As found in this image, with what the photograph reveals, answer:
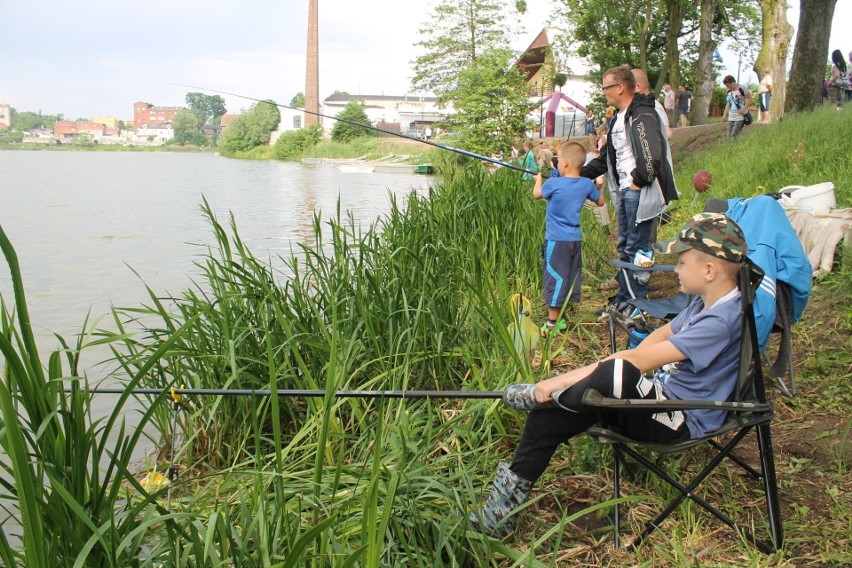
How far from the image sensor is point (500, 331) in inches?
118

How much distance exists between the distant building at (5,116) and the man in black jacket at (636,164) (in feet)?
348

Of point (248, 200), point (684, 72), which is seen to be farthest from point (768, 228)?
point (684, 72)

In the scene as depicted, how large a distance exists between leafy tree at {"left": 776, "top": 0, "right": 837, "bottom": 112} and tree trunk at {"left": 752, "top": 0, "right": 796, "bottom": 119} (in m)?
3.33

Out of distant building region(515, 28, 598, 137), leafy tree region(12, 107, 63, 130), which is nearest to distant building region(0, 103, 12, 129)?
leafy tree region(12, 107, 63, 130)

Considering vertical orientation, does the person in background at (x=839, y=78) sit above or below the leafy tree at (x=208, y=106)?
below

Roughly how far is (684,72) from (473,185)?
29.0 meters

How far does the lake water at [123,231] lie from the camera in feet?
27.8

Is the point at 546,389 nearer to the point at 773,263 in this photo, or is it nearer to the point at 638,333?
the point at 773,263

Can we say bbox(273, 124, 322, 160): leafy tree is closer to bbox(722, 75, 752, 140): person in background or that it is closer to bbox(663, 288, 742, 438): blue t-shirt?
bbox(722, 75, 752, 140): person in background

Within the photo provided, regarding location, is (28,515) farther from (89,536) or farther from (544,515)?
(544,515)

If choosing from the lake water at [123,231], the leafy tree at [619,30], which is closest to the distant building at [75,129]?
the lake water at [123,231]

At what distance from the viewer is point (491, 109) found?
91.1 ft

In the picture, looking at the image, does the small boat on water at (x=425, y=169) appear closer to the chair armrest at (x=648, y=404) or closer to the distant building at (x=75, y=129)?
the chair armrest at (x=648, y=404)

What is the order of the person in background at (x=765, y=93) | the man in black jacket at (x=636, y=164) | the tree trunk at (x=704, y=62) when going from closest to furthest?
the man in black jacket at (x=636, y=164) < the person in background at (x=765, y=93) < the tree trunk at (x=704, y=62)
